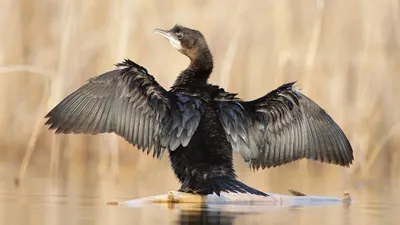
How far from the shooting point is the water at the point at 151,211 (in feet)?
18.3

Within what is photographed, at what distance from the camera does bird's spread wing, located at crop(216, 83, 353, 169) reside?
688cm

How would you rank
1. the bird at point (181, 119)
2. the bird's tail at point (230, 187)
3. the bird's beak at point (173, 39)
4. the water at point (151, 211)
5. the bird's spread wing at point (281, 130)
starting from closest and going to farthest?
1. the water at point (151, 211)
2. the bird's tail at point (230, 187)
3. the bird at point (181, 119)
4. the bird's spread wing at point (281, 130)
5. the bird's beak at point (173, 39)

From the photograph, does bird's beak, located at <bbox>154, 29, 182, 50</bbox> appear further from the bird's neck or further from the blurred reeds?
the blurred reeds

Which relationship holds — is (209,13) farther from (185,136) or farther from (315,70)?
(185,136)

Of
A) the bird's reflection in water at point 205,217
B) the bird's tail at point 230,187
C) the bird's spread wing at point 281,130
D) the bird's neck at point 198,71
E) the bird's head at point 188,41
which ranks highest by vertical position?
the bird's head at point 188,41

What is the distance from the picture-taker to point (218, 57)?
1002cm

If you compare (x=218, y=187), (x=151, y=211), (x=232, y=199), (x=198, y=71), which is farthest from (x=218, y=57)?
(x=151, y=211)

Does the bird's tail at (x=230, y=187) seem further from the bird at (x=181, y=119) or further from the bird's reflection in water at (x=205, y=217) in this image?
the bird's reflection in water at (x=205, y=217)

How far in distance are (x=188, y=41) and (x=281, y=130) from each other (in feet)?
3.48

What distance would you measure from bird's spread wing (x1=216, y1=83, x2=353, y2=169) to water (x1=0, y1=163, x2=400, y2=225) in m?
0.45

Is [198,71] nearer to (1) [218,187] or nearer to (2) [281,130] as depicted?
(2) [281,130]

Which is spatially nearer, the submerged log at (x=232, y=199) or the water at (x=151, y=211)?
the water at (x=151, y=211)

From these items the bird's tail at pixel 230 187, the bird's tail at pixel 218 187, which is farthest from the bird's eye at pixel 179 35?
the bird's tail at pixel 230 187

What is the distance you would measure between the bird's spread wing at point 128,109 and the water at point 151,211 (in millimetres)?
501
